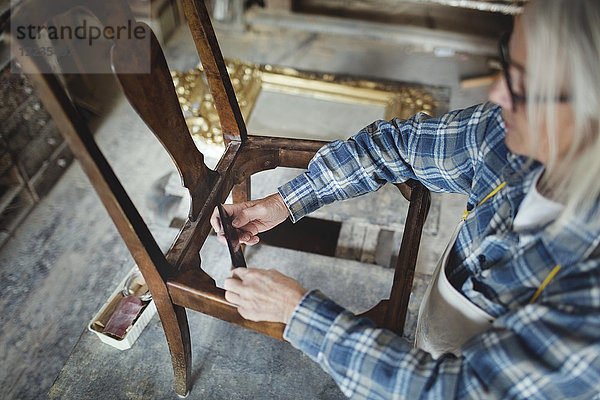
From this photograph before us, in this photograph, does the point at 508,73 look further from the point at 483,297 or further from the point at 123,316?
the point at 123,316

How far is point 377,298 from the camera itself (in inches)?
78.5

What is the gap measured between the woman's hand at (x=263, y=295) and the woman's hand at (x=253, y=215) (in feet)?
0.93

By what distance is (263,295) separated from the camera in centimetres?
114

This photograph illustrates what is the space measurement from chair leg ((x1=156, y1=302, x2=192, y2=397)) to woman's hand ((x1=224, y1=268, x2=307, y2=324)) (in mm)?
275

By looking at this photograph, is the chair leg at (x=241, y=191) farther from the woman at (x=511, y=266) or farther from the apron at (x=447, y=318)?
the apron at (x=447, y=318)

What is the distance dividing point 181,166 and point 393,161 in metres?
0.63

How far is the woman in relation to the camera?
0.85m

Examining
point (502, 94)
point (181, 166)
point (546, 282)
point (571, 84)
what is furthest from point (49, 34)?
point (546, 282)

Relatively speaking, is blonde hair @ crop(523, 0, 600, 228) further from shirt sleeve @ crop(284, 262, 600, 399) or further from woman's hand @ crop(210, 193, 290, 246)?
woman's hand @ crop(210, 193, 290, 246)

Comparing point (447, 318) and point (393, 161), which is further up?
point (393, 161)

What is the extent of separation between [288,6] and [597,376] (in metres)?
3.42

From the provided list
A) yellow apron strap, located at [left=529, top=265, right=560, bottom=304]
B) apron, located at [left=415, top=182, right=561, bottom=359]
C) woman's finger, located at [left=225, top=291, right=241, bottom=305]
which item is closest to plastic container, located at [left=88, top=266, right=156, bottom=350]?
woman's finger, located at [left=225, top=291, right=241, bottom=305]

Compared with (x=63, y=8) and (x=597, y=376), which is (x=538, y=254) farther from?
(x=63, y=8)

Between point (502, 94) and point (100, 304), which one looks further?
point (100, 304)
